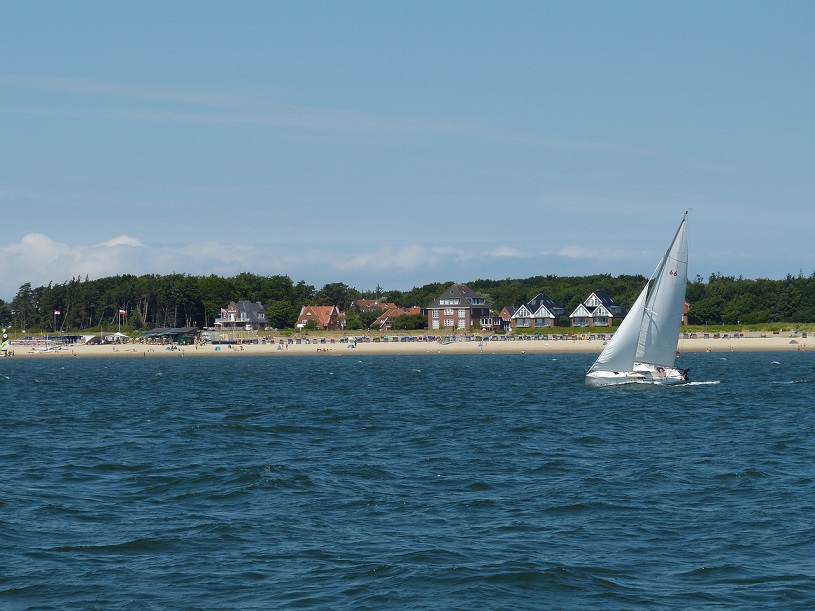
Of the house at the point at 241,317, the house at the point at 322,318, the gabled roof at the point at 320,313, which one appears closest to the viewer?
the house at the point at 322,318

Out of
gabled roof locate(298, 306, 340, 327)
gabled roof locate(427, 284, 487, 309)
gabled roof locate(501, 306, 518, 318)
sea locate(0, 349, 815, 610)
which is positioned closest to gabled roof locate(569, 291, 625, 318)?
gabled roof locate(501, 306, 518, 318)

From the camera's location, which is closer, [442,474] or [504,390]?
[442,474]

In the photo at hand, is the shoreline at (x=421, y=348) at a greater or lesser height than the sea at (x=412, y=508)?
greater

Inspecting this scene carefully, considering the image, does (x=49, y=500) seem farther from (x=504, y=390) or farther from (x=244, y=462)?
(x=504, y=390)

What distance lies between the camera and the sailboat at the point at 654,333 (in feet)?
183

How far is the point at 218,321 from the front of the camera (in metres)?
190

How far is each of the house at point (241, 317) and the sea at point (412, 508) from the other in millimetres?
136227

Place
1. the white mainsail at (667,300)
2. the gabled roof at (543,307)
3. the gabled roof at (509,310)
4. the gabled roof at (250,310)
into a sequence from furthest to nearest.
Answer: the gabled roof at (250,310), the gabled roof at (509,310), the gabled roof at (543,307), the white mainsail at (667,300)

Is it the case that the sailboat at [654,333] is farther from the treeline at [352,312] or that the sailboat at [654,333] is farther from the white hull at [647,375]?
the treeline at [352,312]

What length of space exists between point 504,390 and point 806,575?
46543 millimetres

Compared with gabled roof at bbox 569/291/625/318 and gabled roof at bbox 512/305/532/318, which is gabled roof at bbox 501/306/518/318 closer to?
gabled roof at bbox 512/305/532/318

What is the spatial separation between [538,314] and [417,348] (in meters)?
35.8

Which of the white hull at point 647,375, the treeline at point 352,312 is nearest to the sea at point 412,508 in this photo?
the white hull at point 647,375

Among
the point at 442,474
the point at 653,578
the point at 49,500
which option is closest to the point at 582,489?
the point at 442,474
